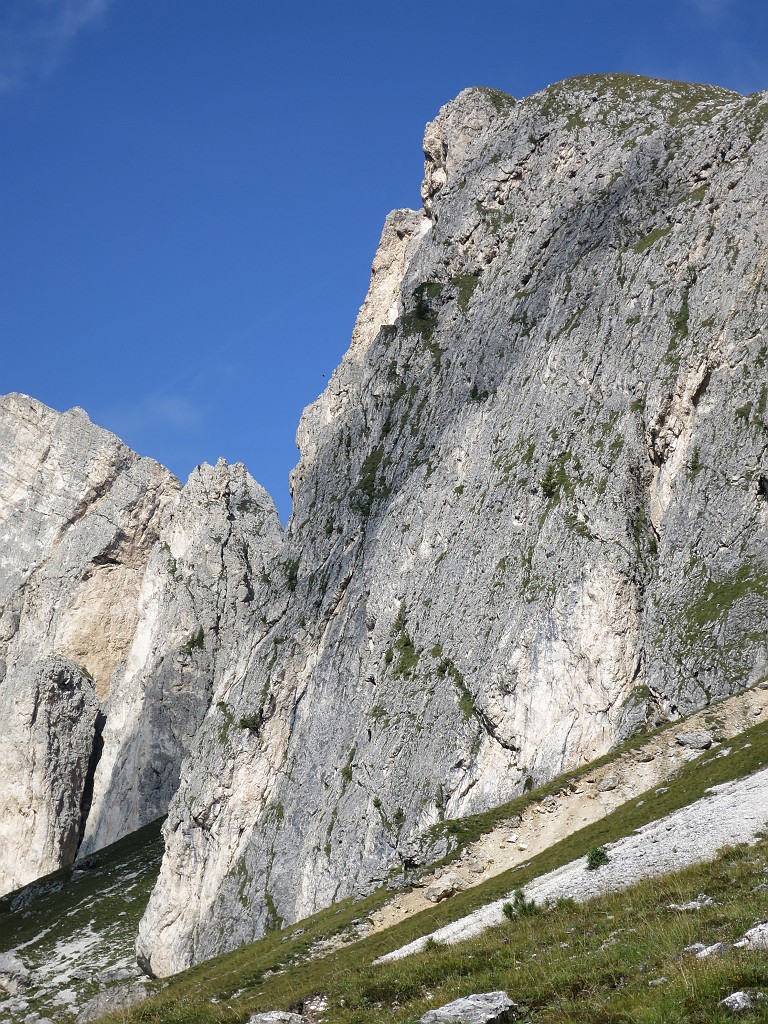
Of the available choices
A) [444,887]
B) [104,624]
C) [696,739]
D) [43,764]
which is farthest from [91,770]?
[696,739]

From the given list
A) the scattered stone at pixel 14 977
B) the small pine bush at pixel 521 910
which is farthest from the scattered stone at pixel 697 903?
the scattered stone at pixel 14 977

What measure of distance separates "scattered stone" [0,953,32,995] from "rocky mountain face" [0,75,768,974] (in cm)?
A: 1392

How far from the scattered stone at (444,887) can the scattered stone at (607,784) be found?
841 cm

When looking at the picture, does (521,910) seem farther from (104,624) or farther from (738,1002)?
(104,624)

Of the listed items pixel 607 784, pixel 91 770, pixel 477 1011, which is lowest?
pixel 477 1011

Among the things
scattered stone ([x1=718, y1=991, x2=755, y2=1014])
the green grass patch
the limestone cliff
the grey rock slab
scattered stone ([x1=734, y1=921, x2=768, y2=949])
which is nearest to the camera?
scattered stone ([x1=718, y1=991, x2=755, y2=1014])

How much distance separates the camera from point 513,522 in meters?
79.1

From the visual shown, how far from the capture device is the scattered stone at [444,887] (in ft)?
162

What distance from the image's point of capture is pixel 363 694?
280 feet

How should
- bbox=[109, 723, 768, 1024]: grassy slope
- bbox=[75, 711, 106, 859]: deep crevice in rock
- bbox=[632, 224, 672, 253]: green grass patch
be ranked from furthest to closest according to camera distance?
bbox=[75, 711, 106, 859]: deep crevice in rock → bbox=[632, 224, 672, 253]: green grass patch → bbox=[109, 723, 768, 1024]: grassy slope

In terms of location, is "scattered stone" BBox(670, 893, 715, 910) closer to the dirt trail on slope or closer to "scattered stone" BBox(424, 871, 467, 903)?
the dirt trail on slope

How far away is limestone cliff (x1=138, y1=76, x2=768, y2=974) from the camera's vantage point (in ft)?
216

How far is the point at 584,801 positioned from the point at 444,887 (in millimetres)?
8239

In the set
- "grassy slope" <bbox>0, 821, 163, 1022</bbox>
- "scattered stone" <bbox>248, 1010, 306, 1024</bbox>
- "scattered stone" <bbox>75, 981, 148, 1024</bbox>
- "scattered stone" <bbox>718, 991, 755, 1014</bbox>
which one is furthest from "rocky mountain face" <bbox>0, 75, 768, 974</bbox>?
"scattered stone" <bbox>718, 991, 755, 1014</bbox>
